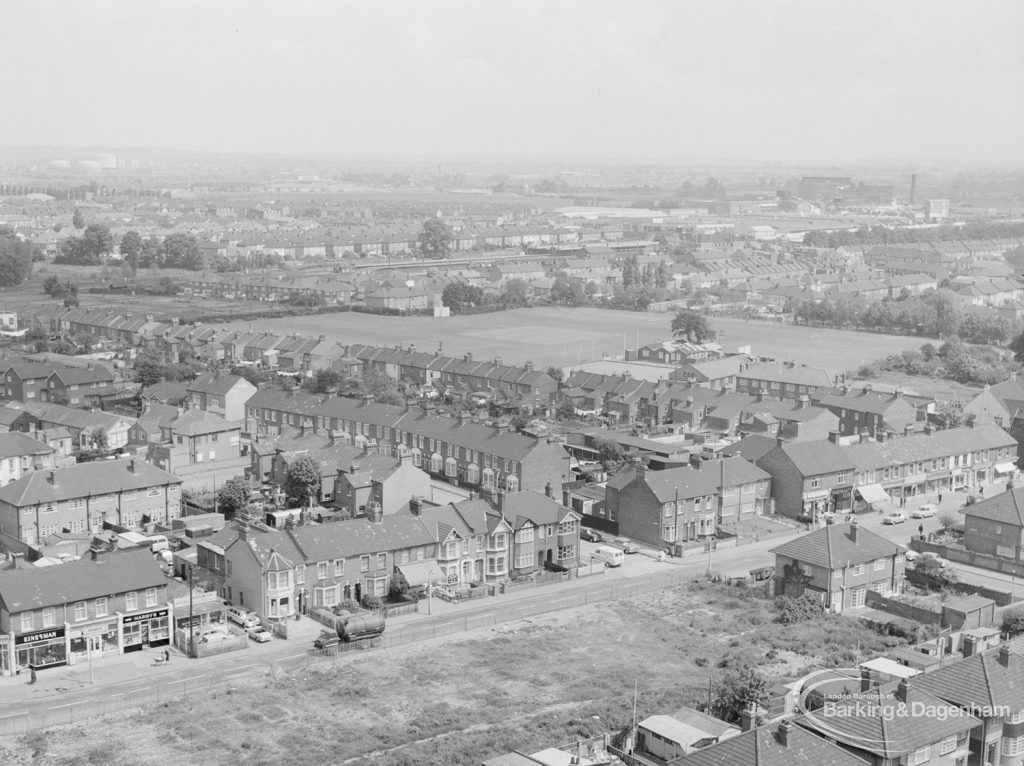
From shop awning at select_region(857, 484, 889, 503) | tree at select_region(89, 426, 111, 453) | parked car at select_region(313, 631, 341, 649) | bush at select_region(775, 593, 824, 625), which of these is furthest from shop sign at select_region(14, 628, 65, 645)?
shop awning at select_region(857, 484, 889, 503)

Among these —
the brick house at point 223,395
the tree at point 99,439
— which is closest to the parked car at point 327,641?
the tree at point 99,439

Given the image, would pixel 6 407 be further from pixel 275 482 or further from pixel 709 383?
pixel 709 383

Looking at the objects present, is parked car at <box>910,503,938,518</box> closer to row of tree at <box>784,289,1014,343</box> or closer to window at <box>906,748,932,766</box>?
window at <box>906,748,932,766</box>

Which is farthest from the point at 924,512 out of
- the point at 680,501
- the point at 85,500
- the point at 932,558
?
the point at 85,500

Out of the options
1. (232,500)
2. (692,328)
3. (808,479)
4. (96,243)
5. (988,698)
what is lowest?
(232,500)

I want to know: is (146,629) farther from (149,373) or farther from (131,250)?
(131,250)
